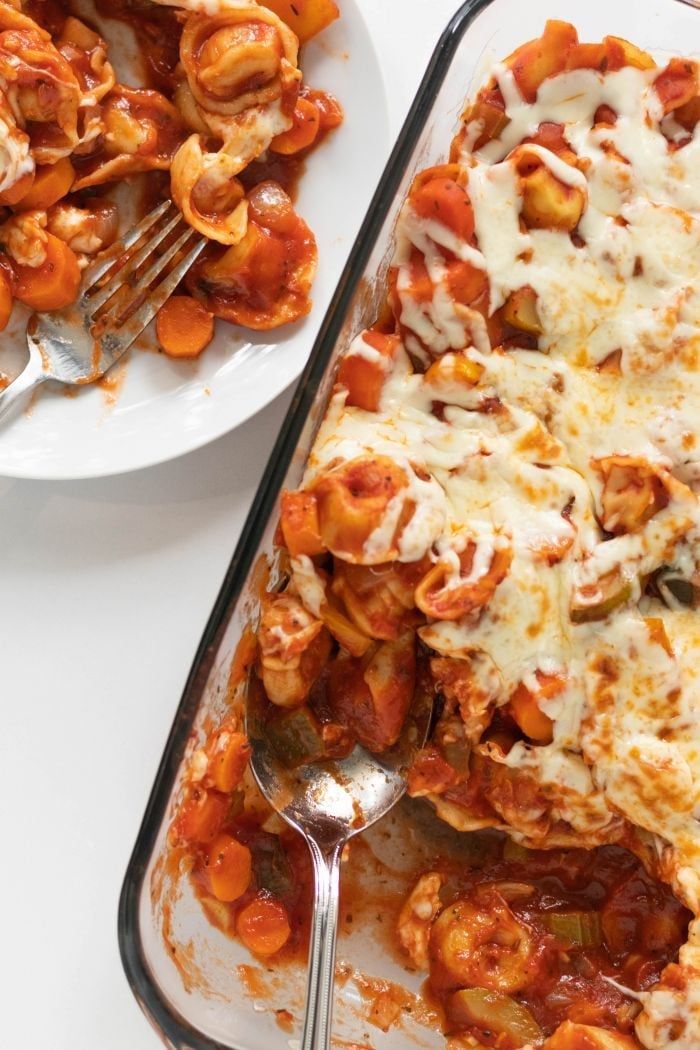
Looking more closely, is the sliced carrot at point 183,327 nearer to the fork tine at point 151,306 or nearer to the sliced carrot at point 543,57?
the fork tine at point 151,306

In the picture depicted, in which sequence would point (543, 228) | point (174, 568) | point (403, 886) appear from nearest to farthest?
point (543, 228), point (403, 886), point (174, 568)

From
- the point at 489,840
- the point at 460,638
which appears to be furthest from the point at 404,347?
the point at 489,840

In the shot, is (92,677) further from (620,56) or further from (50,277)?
(620,56)

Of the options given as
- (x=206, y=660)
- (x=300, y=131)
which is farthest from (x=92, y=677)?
(x=300, y=131)

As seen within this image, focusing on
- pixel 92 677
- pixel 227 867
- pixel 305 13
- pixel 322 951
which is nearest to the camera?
pixel 322 951

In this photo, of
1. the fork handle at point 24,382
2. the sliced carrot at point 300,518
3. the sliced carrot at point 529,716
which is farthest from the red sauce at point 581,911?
the fork handle at point 24,382

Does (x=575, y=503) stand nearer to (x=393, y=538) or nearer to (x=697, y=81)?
(x=393, y=538)
